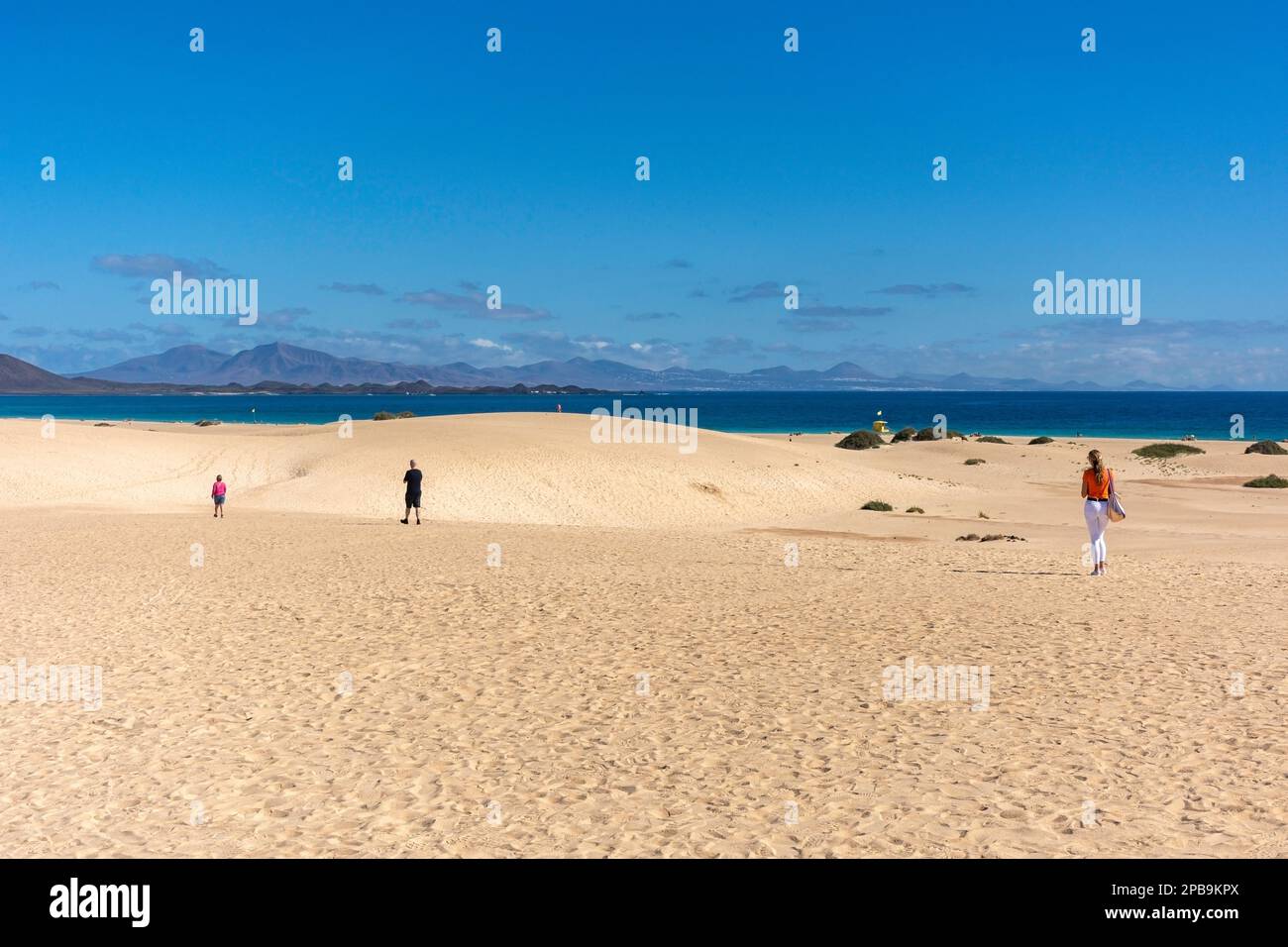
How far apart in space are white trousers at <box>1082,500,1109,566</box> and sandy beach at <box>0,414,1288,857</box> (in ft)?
2.45

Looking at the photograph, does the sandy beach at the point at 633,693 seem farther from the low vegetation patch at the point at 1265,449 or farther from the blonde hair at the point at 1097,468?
the low vegetation patch at the point at 1265,449

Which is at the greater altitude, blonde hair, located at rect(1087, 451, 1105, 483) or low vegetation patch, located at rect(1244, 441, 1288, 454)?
low vegetation patch, located at rect(1244, 441, 1288, 454)

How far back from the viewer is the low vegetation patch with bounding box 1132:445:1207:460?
53.9m

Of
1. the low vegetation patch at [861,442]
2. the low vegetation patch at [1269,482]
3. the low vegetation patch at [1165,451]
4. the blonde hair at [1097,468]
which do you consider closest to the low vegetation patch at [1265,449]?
the low vegetation patch at [1165,451]

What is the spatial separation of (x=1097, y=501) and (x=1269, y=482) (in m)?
27.3

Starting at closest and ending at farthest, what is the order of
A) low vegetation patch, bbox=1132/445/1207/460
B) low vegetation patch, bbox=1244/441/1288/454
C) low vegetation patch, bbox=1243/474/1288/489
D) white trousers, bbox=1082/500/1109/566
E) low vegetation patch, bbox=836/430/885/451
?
white trousers, bbox=1082/500/1109/566
low vegetation patch, bbox=1243/474/1288/489
low vegetation patch, bbox=1132/445/1207/460
low vegetation patch, bbox=1244/441/1288/454
low vegetation patch, bbox=836/430/885/451

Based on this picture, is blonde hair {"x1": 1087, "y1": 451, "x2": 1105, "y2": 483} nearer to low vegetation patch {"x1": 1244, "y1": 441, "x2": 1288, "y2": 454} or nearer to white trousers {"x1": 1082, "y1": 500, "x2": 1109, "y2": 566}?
white trousers {"x1": 1082, "y1": 500, "x2": 1109, "y2": 566}

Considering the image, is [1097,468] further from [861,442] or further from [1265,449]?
[1265,449]

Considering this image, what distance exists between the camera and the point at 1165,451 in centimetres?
5512

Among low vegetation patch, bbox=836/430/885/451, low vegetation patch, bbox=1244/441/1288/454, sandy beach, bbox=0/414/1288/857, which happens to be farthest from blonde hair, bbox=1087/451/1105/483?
low vegetation patch, bbox=1244/441/1288/454
